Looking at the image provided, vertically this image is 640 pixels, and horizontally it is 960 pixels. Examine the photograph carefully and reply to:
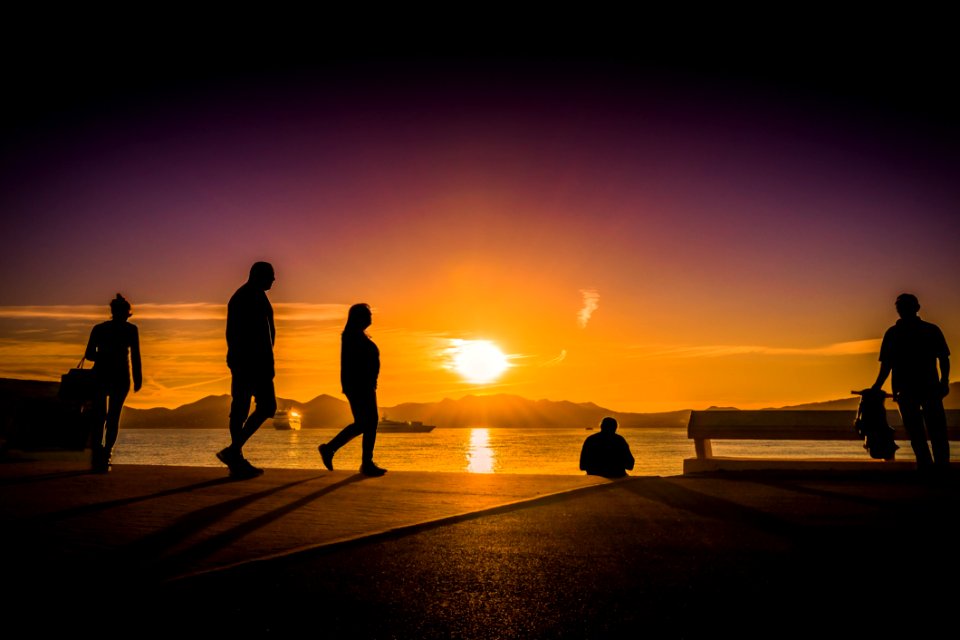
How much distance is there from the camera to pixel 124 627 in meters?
2.28

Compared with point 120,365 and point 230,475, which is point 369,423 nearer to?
point 230,475

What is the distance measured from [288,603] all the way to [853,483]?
21.4 feet

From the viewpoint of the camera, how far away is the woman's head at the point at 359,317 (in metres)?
8.38

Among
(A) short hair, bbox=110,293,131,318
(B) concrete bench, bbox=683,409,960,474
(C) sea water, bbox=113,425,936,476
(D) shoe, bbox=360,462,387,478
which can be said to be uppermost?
(A) short hair, bbox=110,293,131,318

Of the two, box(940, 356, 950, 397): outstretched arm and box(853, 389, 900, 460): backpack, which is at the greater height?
box(940, 356, 950, 397): outstretched arm

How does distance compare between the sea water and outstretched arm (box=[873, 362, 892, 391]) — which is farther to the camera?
the sea water

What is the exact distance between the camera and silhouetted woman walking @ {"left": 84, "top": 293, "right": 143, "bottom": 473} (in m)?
7.93

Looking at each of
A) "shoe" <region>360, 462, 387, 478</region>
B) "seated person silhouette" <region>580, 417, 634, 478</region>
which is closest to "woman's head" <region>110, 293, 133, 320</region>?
"shoe" <region>360, 462, 387, 478</region>

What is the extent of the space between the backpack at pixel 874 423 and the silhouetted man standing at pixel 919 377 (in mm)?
151

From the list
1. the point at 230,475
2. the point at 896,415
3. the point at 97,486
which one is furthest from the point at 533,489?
the point at 896,415

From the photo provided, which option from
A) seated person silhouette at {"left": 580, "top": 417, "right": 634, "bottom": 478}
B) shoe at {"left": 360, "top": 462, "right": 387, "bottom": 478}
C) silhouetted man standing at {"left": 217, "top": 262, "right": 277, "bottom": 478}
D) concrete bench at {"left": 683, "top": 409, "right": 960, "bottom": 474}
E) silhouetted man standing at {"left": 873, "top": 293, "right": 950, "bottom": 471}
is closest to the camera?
silhouetted man standing at {"left": 217, "top": 262, "right": 277, "bottom": 478}

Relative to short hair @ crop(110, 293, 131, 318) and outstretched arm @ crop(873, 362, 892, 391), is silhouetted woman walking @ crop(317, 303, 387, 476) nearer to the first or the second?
short hair @ crop(110, 293, 131, 318)

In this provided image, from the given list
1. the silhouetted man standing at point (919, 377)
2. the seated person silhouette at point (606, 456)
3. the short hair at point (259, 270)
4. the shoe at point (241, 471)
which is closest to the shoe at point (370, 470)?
the shoe at point (241, 471)

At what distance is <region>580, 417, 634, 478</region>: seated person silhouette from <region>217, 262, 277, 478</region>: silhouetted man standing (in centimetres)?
415
